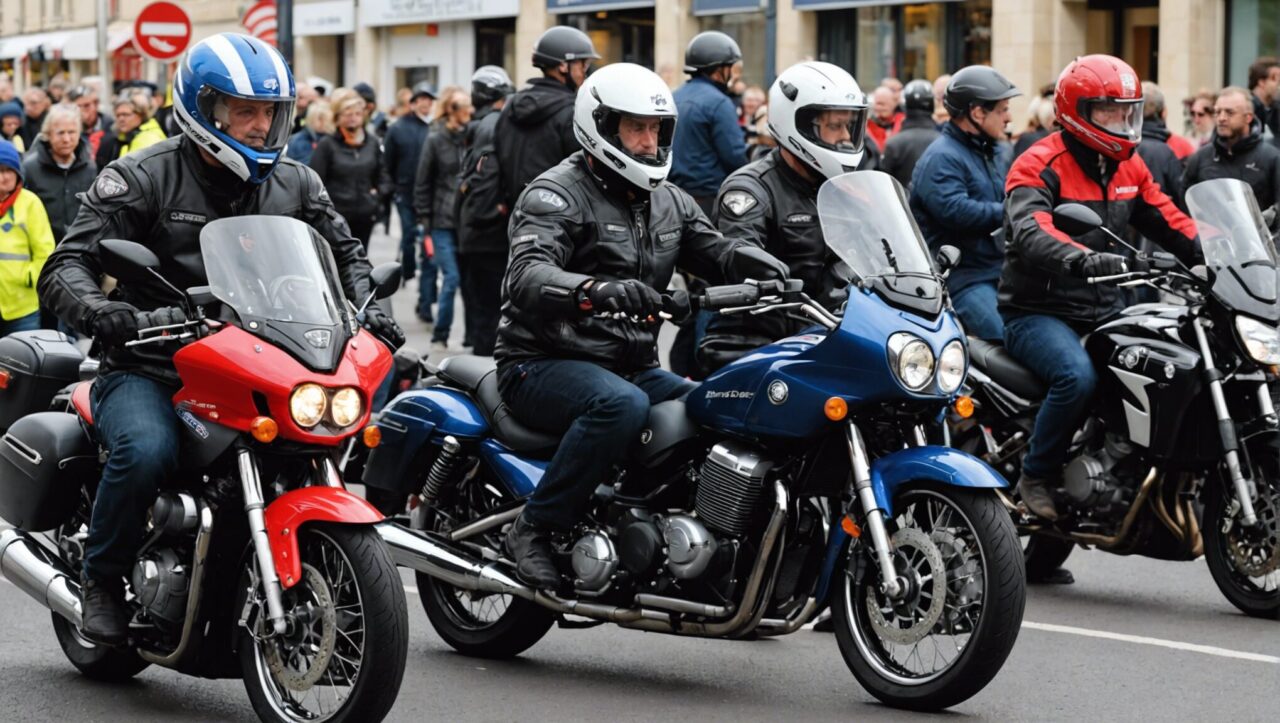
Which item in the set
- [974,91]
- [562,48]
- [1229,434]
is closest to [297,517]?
[1229,434]

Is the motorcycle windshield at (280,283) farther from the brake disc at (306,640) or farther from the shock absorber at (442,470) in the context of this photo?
the shock absorber at (442,470)

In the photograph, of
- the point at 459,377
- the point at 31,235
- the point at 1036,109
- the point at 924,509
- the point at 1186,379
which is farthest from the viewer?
the point at 1036,109

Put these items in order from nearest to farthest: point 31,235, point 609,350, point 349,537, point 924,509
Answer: point 349,537 < point 924,509 < point 609,350 < point 31,235

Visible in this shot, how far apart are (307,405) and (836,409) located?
4.92 feet

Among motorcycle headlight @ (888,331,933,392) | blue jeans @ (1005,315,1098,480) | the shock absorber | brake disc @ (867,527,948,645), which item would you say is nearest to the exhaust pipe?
the shock absorber

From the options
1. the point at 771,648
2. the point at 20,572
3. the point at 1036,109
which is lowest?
the point at 771,648

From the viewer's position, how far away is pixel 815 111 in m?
7.35

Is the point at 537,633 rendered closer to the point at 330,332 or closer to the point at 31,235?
the point at 330,332

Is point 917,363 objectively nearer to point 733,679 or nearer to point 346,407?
point 733,679

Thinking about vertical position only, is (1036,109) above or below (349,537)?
Result: above

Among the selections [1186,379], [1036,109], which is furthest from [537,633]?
[1036,109]

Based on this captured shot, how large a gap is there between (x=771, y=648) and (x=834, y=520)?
1.14 metres

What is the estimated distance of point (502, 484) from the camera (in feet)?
22.1

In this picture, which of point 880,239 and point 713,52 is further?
point 713,52
